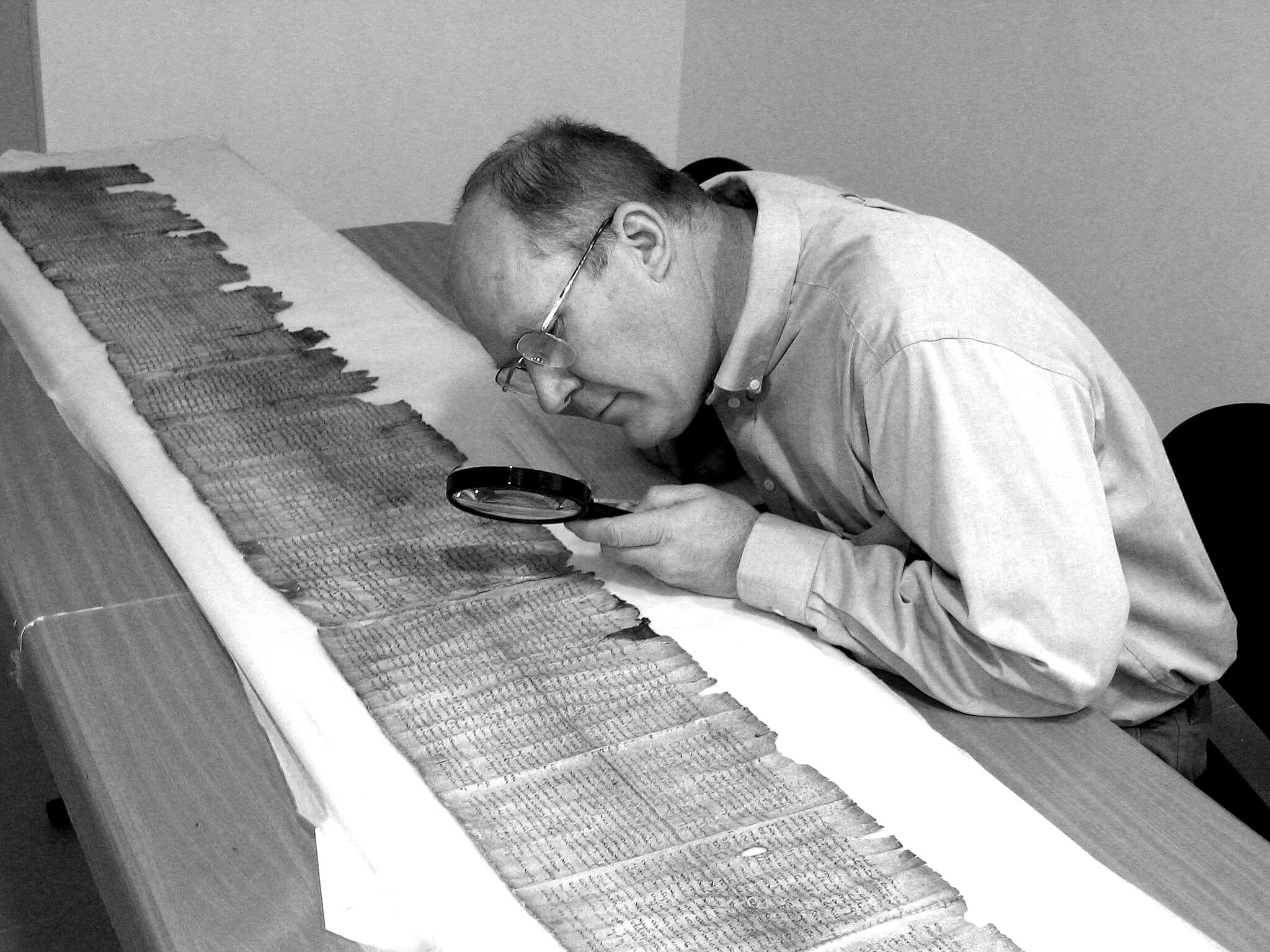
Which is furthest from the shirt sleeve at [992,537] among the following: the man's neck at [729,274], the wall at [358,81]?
the wall at [358,81]

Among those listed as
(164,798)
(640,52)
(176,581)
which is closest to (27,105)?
(640,52)

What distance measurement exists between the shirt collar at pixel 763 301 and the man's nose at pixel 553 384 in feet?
0.56

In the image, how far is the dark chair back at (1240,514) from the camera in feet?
5.45

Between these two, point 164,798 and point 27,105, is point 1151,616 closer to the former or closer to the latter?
point 164,798

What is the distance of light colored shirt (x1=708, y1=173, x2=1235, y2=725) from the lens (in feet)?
4.42

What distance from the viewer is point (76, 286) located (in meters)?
2.17

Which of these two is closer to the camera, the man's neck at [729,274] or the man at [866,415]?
the man at [866,415]

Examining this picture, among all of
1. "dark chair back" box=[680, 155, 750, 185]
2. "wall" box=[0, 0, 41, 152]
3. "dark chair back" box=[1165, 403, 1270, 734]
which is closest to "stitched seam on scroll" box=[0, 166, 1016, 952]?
"dark chair back" box=[1165, 403, 1270, 734]

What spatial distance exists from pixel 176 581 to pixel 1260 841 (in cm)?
109

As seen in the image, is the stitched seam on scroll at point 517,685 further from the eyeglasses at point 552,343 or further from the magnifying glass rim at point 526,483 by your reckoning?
the eyeglasses at point 552,343

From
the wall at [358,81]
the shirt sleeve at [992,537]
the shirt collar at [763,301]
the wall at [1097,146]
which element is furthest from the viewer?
the wall at [358,81]

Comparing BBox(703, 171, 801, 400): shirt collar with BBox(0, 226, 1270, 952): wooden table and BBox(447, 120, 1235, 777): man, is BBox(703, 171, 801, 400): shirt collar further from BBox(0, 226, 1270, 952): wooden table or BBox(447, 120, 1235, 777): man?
BBox(0, 226, 1270, 952): wooden table

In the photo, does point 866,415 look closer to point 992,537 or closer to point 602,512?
point 992,537

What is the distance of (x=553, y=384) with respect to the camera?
1.57 metres
